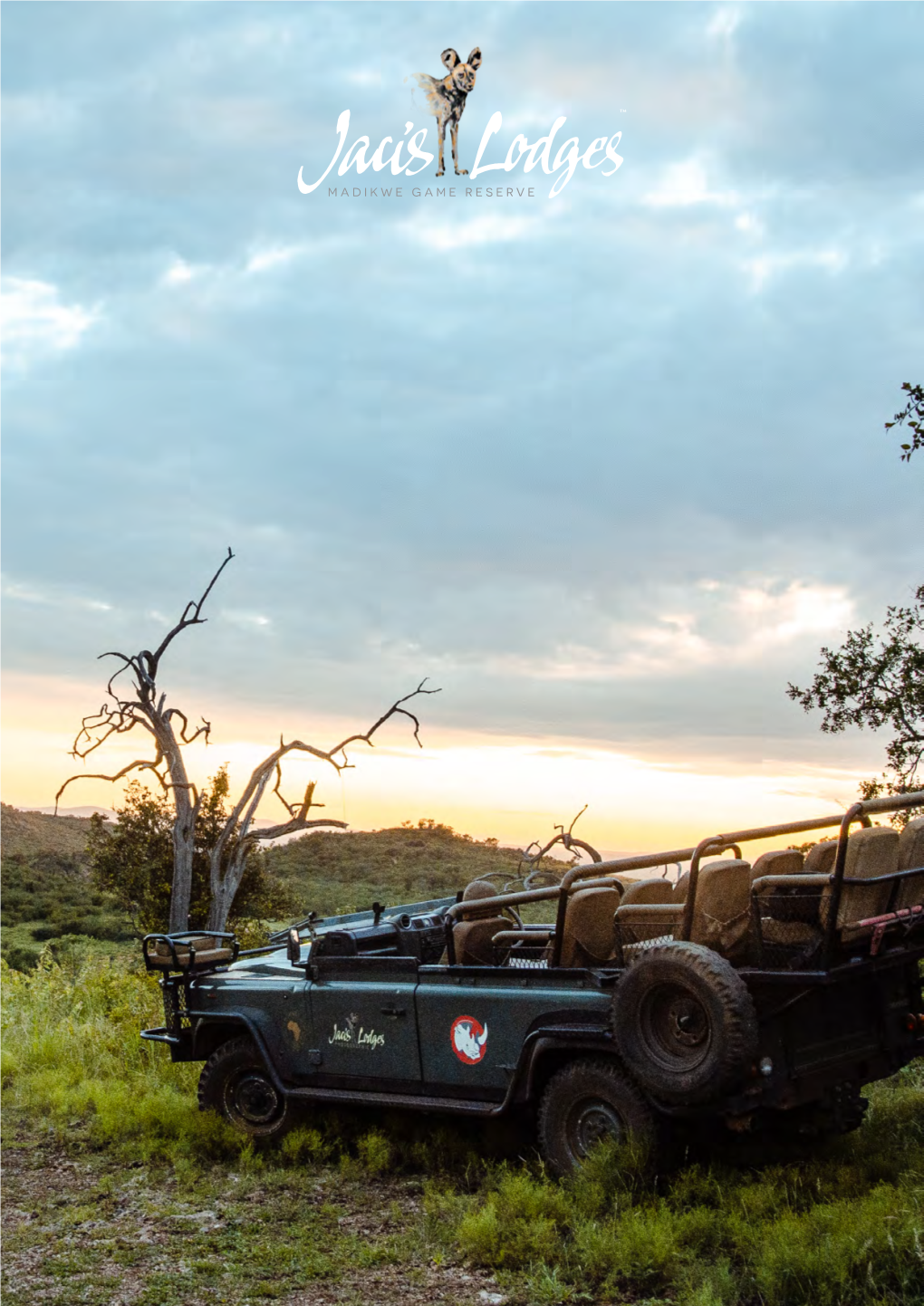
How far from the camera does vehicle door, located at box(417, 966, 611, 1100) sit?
7.79m

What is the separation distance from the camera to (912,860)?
7.61 m

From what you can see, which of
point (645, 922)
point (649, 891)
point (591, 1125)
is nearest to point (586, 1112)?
point (591, 1125)

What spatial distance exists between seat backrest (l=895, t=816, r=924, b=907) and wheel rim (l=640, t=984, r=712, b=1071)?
57.0 inches

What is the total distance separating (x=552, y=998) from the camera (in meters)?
7.86

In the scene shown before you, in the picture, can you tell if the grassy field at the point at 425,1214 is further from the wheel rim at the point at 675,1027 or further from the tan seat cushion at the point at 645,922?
the tan seat cushion at the point at 645,922

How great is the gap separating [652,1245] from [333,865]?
25.9 metres

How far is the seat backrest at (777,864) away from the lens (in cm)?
763

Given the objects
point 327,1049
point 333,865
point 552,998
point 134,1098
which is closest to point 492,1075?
point 552,998

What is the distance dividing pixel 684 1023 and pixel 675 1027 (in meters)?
0.15

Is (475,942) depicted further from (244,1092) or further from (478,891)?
(244,1092)

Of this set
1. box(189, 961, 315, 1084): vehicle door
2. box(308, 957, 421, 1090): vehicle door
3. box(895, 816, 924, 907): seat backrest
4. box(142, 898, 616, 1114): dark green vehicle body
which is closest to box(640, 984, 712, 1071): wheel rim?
box(142, 898, 616, 1114): dark green vehicle body

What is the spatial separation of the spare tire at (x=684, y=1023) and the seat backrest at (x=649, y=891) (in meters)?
0.92

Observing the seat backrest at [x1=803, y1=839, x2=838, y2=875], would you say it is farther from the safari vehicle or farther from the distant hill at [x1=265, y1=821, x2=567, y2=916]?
the distant hill at [x1=265, y1=821, x2=567, y2=916]

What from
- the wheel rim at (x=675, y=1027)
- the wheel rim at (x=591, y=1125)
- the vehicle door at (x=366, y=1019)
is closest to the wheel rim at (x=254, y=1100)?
the vehicle door at (x=366, y=1019)
